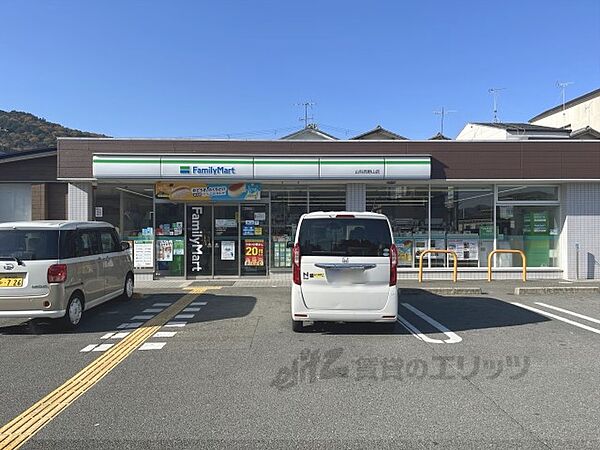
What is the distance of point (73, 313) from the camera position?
8.94 metres

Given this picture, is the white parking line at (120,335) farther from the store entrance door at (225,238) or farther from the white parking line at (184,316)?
the store entrance door at (225,238)

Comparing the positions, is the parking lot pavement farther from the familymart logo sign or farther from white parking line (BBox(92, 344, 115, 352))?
the familymart logo sign

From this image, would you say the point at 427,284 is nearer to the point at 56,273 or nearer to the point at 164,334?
the point at 164,334

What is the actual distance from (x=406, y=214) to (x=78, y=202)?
10232 mm

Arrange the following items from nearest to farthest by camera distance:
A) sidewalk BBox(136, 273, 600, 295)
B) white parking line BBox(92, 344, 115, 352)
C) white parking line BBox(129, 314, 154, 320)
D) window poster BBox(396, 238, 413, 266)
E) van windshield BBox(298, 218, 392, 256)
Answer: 1. white parking line BBox(92, 344, 115, 352)
2. van windshield BBox(298, 218, 392, 256)
3. white parking line BBox(129, 314, 154, 320)
4. sidewalk BBox(136, 273, 600, 295)
5. window poster BBox(396, 238, 413, 266)

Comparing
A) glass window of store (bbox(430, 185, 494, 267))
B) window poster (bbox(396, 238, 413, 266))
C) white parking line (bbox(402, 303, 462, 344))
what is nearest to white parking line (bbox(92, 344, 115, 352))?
white parking line (bbox(402, 303, 462, 344))

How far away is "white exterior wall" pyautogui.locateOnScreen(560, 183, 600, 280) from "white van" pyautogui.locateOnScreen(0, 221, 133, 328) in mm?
14105

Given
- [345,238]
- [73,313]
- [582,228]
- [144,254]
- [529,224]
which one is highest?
[529,224]

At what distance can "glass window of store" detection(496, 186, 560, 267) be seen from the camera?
16672 mm

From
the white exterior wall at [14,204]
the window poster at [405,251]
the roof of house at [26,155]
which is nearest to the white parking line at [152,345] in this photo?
the window poster at [405,251]

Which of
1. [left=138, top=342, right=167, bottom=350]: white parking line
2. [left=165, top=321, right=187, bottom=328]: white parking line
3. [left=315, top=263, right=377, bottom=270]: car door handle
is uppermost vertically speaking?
[left=315, top=263, right=377, bottom=270]: car door handle

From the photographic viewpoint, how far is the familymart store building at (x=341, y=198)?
15.4 m

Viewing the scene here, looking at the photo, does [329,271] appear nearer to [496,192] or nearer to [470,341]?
[470,341]

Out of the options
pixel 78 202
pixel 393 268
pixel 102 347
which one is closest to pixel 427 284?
pixel 393 268
